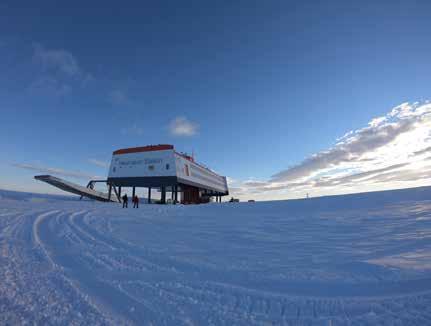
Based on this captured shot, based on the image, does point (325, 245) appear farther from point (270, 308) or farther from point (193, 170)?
point (193, 170)

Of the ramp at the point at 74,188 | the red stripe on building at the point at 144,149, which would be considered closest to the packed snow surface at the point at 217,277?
the ramp at the point at 74,188

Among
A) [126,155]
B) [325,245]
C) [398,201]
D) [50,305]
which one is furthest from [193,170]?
Result: [50,305]

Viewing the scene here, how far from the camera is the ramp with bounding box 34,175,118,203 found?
89.5 ft

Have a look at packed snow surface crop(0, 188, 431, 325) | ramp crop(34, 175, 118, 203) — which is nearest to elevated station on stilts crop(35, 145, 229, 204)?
ramp crop(34, 175, 118, 203)

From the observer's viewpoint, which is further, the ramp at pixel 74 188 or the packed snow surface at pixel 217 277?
the ramp at pixel 74 188

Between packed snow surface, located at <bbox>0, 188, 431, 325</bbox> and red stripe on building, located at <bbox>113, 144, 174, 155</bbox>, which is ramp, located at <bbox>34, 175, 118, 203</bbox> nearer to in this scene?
red stripe on building, located at <bbox>113, 144, 174, 155</bbox>

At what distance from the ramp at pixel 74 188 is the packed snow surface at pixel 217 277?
77.3ft

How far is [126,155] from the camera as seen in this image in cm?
3525

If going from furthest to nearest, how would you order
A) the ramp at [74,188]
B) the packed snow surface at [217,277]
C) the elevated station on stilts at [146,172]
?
the elevated station on stilts at [146,172], the ramp at [74,188], the packed snow surface at [217,277]

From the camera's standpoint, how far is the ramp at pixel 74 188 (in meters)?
27.3

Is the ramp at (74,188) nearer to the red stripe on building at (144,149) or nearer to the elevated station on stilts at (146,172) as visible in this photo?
the elevated station on stilts at (146,172)

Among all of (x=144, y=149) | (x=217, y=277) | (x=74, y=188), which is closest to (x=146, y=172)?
(x=144, y=149)

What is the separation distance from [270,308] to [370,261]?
9.56ft

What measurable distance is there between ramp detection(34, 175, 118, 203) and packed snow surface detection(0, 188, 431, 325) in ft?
77.3
